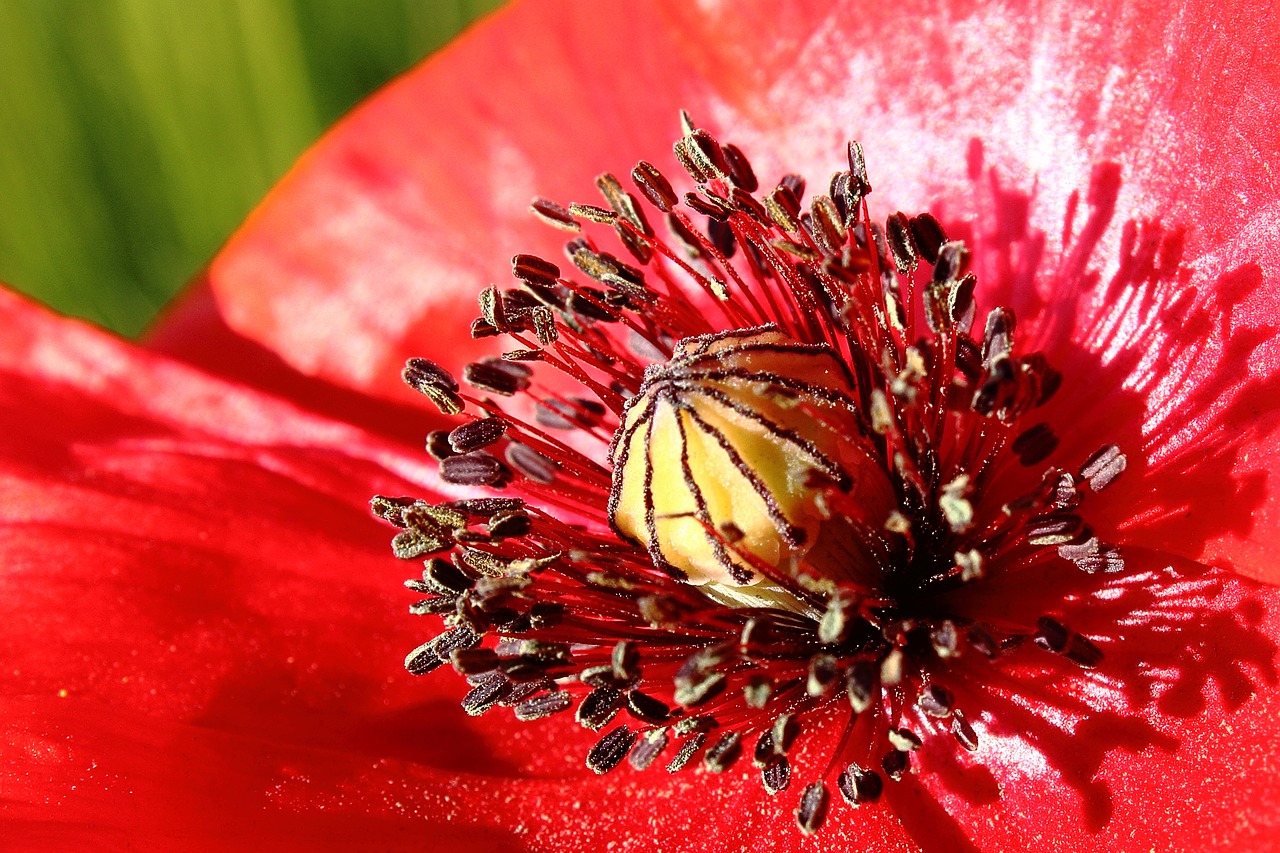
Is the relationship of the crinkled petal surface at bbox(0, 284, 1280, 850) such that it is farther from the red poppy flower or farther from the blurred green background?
the blurred green background

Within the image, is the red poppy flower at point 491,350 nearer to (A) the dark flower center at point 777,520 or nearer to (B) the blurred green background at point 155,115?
(A) the dark flower center at point 777,520

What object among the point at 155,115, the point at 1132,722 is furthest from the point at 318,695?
the point at 155,115

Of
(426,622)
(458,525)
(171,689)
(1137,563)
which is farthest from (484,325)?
(1137,563)

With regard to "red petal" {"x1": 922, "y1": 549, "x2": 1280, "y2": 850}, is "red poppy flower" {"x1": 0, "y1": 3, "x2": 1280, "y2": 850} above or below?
above

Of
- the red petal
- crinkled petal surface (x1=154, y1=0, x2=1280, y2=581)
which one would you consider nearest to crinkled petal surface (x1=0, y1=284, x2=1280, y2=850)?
the red petal

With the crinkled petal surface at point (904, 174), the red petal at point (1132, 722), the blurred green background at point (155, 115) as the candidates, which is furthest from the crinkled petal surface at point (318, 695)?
the blurred green background at point (155, 115)
